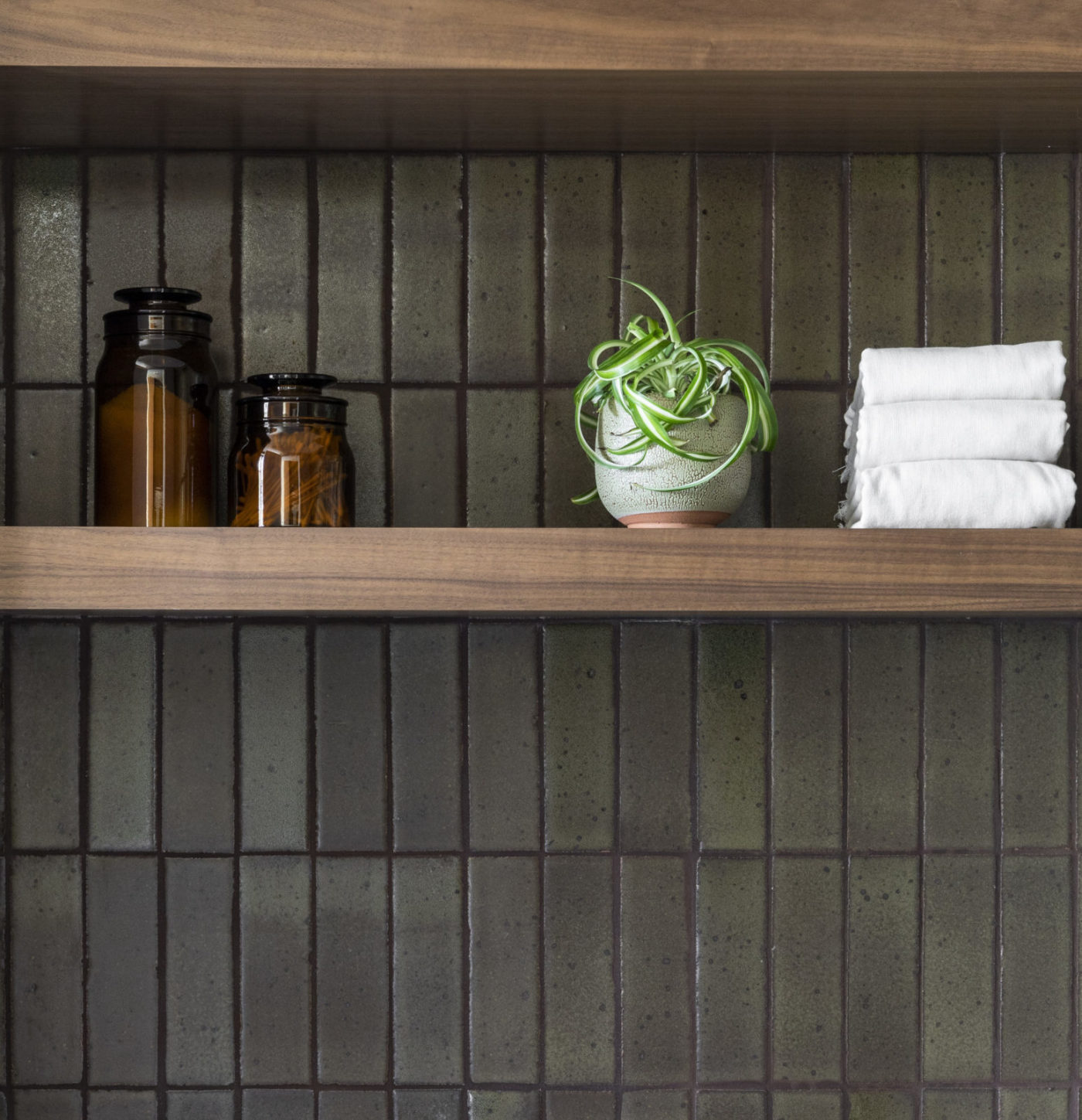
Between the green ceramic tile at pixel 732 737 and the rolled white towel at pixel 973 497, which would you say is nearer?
the rolled white towel at pixel 973 497

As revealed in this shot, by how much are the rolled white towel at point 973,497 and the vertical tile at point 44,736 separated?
0.80 metres

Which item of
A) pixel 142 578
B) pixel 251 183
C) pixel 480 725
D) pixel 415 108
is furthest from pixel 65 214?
pixel 480 725

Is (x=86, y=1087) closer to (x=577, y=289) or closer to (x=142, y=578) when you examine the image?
(x=142, y=578)

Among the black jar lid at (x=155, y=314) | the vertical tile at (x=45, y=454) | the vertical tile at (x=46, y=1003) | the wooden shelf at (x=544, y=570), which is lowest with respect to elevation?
the vertical tile at (x=46, y=1003)

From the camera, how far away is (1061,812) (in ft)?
3.87

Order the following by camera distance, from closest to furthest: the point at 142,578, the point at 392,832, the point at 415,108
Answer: the point at 142,578 → the point at 415,108 → the point at 392,832

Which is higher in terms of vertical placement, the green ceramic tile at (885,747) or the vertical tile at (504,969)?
the green ceramic tile at (885,747)

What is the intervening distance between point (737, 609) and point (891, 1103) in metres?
0.61

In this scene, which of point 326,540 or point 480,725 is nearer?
point 326,540

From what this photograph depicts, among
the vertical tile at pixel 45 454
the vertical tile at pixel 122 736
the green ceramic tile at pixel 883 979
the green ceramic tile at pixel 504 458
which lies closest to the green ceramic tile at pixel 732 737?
the green ceramic tile at pixel 883 979

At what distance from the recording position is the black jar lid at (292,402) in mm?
1030

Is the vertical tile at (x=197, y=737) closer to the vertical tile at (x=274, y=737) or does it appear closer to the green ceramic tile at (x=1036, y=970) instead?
the vertical tile at (x=274, y=737)

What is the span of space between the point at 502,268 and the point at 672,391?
29cm

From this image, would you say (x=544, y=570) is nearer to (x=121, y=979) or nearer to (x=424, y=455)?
(x=424, y=455)
